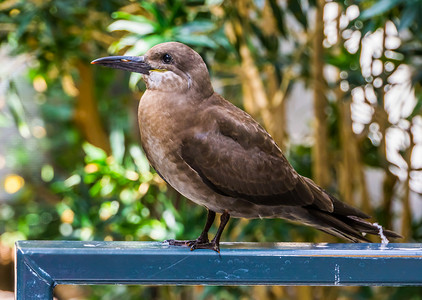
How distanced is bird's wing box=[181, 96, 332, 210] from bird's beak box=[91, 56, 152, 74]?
0.45 ft

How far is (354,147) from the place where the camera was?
8.13 feet

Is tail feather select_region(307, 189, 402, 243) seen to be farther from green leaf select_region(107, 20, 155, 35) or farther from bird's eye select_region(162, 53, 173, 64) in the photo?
green leaf select_region(107, 20, 155, 35)

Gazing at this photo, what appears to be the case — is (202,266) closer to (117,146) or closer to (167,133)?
(167,133)

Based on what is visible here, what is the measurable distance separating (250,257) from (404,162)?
1715mm

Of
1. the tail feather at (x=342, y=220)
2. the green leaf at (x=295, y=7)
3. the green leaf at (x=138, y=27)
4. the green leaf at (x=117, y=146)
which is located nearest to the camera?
the tail feather at (x=342, y=220)

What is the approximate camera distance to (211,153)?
51.0 inches

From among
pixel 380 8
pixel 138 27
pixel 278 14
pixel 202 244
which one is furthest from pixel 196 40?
pixel 202 244

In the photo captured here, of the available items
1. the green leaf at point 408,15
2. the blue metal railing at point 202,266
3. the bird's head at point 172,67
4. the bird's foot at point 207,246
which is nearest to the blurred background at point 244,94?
the green leaf at point 408,15

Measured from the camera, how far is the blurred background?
217cm

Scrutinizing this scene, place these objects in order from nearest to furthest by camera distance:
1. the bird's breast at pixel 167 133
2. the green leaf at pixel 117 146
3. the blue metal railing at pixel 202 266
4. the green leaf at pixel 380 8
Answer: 1. the blue metal railing at pixel 202 266
2. the bird's breast at pixel 167 133
3. the green leaf at pixel 380 8
4. the green leaf at pixel 117 146

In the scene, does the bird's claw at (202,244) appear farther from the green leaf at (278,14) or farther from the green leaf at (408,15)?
the green leaf at (278,14)

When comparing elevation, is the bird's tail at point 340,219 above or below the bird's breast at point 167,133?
below

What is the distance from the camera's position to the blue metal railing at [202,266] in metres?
1.01

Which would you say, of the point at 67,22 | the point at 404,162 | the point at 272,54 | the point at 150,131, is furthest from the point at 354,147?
the point at 150,131
